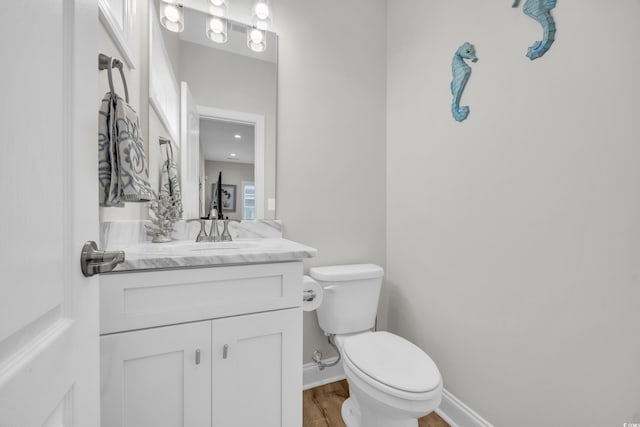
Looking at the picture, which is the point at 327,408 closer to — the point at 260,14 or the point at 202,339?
the point at 202,339

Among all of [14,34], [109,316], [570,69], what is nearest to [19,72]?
[14,34]

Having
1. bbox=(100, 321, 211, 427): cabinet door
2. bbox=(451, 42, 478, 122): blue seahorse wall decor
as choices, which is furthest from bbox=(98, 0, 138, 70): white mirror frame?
bbox=(451, 42, 478, 122): blue seahorse wall decor

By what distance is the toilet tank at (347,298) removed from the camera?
1.51m

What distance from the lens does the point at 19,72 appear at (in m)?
0.31

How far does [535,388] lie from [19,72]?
1.63 m

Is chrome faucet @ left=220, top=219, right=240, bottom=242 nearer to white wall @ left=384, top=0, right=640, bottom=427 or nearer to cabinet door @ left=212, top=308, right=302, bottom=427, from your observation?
cabinet door @ left=212, top=308, right=302, bottom=427

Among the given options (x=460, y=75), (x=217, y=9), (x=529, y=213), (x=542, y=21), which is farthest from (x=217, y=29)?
(x=529, y=213)

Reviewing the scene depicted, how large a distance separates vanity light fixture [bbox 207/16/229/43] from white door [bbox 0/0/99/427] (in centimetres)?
111

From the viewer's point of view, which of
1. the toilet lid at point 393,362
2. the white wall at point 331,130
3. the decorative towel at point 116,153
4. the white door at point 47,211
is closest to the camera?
the white door at point 47,211

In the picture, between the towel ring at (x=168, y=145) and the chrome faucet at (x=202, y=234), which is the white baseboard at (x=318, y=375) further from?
the towel ring at (x=168, y=145)

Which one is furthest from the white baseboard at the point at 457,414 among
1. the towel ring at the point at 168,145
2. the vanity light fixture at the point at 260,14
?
the vanity light fixture at the point at 260,14

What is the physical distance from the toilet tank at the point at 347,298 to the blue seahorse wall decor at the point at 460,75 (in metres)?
0.95

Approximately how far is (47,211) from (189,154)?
119 cm

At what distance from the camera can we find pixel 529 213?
3.56ft
